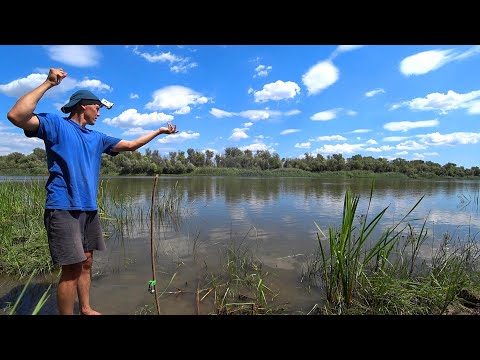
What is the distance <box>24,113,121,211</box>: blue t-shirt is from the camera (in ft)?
6.71

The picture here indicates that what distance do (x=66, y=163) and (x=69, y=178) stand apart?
0.12 m

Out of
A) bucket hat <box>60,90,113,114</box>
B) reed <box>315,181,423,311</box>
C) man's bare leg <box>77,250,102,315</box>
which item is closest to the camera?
bucket hat <box>60,90,113,114</box>

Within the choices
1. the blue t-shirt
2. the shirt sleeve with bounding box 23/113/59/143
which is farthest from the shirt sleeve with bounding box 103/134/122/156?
the shirt sleeve with bounding box 23/113/59/143

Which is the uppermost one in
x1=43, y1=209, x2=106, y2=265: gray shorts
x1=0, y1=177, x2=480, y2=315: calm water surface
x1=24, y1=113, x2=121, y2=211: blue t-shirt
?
x1=24, y1=113, x2=121, y2=211: blue t-shirt

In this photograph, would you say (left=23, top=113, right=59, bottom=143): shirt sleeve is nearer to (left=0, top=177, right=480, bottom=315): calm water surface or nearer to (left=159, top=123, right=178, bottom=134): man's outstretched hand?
(left=159, top=123, right=178, bottom=134): man's outstretched hand

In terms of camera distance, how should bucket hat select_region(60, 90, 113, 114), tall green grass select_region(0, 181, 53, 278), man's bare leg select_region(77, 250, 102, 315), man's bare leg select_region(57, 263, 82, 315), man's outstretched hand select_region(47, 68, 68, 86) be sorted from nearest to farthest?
1. man's outstretched hand select_region(47, 68, 68, 86)
2. man's bare leg select_region(57, 263, 82, 315)
3. bucket hat select_region(60, 90, 113, 114)
4. man's bare leg select_region(77, 250, 102, 315)
5. tall green grass select_region(0, 181, 53, 278)

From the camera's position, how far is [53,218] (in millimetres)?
2080

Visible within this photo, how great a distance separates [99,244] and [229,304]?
1450mm

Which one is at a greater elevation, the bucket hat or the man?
the bucket hat

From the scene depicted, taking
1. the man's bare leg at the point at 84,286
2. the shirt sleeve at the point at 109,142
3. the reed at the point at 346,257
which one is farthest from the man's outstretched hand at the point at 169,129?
the reed at the point at 346,257

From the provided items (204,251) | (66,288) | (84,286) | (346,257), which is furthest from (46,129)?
(204,251)

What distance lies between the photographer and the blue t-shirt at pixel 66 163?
2.04 metres
